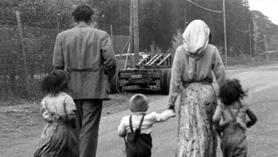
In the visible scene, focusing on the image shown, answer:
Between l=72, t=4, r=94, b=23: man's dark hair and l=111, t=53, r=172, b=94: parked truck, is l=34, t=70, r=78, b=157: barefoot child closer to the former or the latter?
l=72, t=4, r=94, b=23: man's dark hair

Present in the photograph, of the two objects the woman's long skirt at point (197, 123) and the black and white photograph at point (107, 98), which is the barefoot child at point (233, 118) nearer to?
the black and white photograph at point (107, 98)

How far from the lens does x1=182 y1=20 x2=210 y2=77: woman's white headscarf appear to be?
561cm

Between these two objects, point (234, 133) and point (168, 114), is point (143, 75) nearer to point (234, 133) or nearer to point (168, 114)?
point (168, 114)

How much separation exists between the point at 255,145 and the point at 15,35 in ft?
29.5

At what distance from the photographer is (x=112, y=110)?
14.6m

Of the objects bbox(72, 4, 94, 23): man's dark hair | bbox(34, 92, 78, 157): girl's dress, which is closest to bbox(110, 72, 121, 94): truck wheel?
bbox(72, 4, 94, 23): man's dark hair

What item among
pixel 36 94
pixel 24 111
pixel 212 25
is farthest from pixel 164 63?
pixel 212 25

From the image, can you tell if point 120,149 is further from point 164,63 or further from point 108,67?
point 164,63

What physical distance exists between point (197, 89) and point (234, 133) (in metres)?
0.62

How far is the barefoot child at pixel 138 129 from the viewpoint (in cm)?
552

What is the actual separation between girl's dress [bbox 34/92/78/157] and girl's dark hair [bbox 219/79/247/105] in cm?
154

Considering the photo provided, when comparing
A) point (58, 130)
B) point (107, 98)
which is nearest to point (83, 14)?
point (107, 98)

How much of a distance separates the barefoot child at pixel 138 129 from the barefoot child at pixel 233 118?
587mm

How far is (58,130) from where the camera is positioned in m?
5.40
